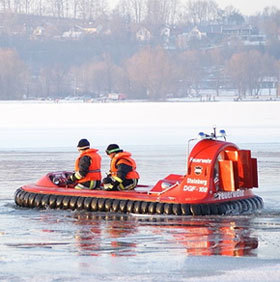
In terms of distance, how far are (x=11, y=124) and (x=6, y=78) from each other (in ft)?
243

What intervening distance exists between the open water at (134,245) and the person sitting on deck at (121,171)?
557mm

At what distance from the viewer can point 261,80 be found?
397ft

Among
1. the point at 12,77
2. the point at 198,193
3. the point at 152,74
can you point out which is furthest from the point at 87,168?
the point at 152,74

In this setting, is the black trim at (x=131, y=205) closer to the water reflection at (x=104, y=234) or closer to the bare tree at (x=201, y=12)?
the water reflection at (x=104, y=234)

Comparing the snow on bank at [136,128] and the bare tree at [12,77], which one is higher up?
the bare tree at [12,77]

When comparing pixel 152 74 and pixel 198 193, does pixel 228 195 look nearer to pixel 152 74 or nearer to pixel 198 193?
pixel 198 193

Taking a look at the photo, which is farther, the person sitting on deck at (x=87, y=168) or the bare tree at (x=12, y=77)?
the bare tree at (x=12, y=77)

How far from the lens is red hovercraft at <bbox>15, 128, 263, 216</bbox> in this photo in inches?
478

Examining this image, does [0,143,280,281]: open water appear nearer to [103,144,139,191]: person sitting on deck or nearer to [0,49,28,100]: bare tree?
[103,144,139,191]: person sitting on deck

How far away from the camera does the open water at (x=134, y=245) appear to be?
28.3ft

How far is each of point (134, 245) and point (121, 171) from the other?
2887mm

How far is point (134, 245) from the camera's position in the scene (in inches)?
394

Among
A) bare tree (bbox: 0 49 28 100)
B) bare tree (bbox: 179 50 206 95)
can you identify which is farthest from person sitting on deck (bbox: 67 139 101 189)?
bare tree (bbox: 179 50 206 95)

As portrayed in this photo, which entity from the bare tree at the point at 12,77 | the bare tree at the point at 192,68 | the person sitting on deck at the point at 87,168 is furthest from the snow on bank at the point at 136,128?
the bare tree at the point at 192,68
